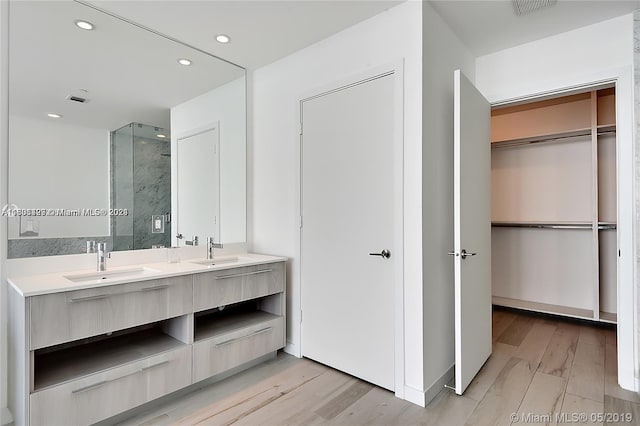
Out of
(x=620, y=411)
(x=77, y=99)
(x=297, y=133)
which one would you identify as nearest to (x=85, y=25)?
(x=77, y=99)

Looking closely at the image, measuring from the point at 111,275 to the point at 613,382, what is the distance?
352cm

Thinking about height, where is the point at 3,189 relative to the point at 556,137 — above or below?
below

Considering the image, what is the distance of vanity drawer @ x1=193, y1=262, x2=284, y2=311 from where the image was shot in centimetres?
229

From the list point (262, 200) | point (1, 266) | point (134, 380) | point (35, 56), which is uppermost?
point (35, 56)

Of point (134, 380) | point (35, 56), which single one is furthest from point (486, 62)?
point (134, 380)

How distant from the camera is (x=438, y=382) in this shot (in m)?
Answer: 2.29

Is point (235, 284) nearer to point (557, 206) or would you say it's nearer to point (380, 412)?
point (380, 412)

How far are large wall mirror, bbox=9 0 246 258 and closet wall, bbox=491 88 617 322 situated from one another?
11.0ft

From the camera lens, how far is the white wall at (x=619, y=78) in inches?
91.7

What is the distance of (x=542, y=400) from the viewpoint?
221cm

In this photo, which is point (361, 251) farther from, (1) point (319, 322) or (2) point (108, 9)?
(2) point (108, 9)

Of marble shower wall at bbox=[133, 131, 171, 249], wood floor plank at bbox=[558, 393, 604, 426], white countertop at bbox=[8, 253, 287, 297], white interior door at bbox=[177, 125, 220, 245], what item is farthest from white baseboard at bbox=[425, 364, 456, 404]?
marble shower wall at bbox=[133, 131, 171, 249]

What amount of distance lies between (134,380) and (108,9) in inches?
92.0

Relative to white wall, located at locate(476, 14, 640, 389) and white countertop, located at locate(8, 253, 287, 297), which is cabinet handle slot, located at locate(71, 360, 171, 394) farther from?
white wall, located at locate(476, 14, 640, 389)
